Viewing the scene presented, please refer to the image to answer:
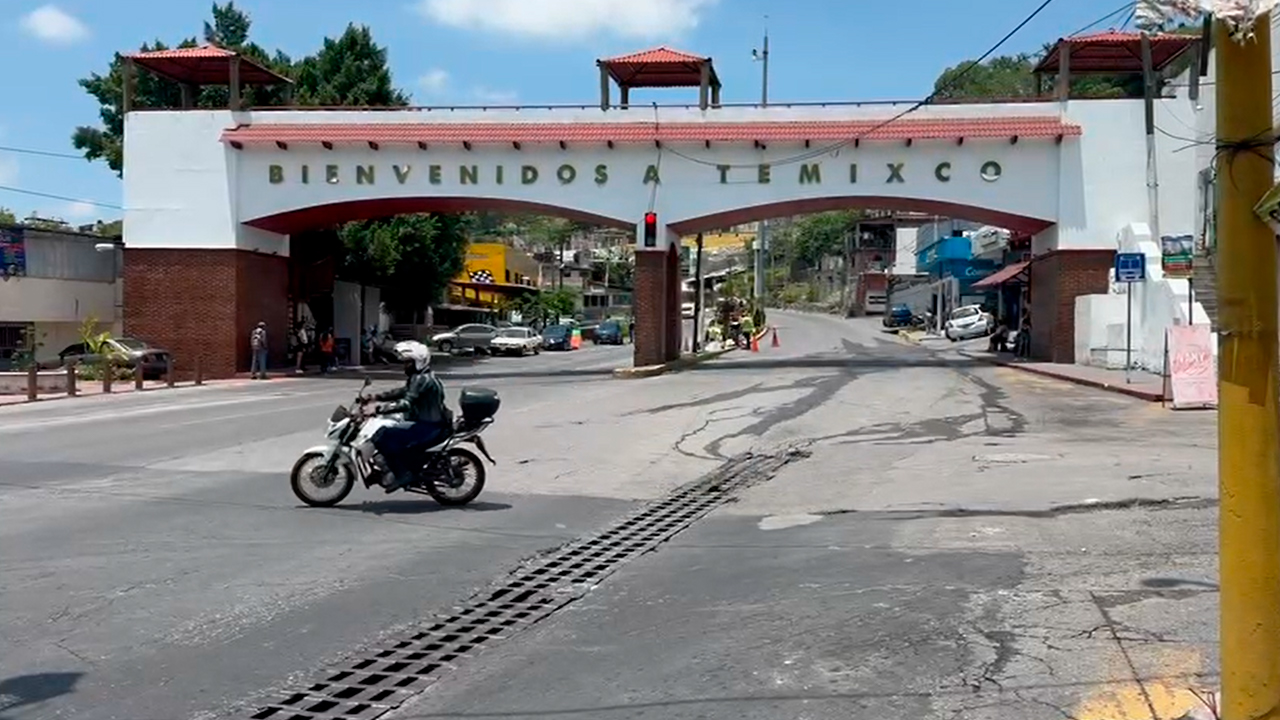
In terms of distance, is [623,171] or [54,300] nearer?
[623,171]

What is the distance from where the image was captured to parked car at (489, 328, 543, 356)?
63.6 m

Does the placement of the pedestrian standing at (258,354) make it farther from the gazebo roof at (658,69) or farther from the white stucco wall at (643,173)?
the gazebo roof at (658,69)

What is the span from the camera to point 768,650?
273 inches

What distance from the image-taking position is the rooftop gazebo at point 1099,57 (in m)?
34.5

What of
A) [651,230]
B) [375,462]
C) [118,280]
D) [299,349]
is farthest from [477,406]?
[118,280]

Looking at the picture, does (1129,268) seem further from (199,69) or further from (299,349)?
(199,69)

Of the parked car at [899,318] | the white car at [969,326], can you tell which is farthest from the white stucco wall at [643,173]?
the parked car at [899,318]

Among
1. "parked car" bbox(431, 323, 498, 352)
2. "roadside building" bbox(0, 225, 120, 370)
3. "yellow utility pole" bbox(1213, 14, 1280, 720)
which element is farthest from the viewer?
"parked car" bbox(431, 323, 498, 352)

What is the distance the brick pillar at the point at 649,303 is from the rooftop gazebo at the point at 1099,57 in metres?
12.1

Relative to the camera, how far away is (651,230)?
121 ft

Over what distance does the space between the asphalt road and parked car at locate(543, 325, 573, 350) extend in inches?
2072

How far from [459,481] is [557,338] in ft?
196

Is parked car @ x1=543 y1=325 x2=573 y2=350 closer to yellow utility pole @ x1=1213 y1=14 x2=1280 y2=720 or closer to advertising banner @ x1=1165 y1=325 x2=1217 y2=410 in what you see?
advertising banner @ x1=1165 y1=325 x2=1217 y2=410

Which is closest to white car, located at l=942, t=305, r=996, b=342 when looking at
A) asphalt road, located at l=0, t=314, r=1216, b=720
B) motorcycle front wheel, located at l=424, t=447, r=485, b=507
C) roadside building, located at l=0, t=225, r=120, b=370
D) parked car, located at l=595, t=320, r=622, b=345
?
parked car, located at l=595, t=320, r=622, b=345
